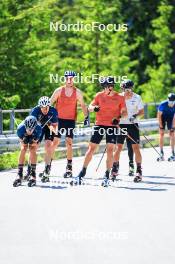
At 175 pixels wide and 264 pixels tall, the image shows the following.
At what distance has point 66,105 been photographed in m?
16.6

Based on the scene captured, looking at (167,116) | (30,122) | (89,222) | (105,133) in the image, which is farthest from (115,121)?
(167,116)

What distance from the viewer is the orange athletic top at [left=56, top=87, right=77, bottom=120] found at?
54.2 feet

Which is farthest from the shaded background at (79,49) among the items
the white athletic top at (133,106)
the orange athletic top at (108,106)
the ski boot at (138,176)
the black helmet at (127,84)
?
the orange athletic top at (108,106)

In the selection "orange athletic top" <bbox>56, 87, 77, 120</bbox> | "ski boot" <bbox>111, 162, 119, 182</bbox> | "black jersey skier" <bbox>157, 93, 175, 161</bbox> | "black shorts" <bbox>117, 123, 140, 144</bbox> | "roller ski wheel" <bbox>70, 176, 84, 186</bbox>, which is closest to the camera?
"roller ski wheel" <bbox>70, 176, 84, 186</bbox>

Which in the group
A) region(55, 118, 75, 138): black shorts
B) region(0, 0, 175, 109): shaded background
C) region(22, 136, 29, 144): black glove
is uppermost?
region(0, 0, 175, 109): shaded background

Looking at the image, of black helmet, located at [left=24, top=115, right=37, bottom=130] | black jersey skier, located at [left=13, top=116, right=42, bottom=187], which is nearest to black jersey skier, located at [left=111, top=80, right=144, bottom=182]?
black jersey skier, located at [left=13, top=116, right=42, bottom=187]

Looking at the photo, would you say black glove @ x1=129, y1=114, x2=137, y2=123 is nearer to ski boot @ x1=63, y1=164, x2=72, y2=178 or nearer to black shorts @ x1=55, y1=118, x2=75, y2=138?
black shorts @ x1=55, y1=118, x2=75, y2=138

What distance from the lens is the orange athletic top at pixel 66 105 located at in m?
16.5

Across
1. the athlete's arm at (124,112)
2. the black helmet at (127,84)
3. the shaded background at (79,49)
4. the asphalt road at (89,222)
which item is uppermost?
the shaded background at (79,49)

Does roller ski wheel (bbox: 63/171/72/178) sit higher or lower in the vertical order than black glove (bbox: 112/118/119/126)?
lower

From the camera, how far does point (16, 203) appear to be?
1309 cm

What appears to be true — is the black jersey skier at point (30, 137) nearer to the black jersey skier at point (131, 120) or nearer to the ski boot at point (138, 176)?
the black jersey skier at point (131, 120)

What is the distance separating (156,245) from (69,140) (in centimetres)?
737

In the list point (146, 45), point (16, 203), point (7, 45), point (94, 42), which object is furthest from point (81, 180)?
point (146, 45)
